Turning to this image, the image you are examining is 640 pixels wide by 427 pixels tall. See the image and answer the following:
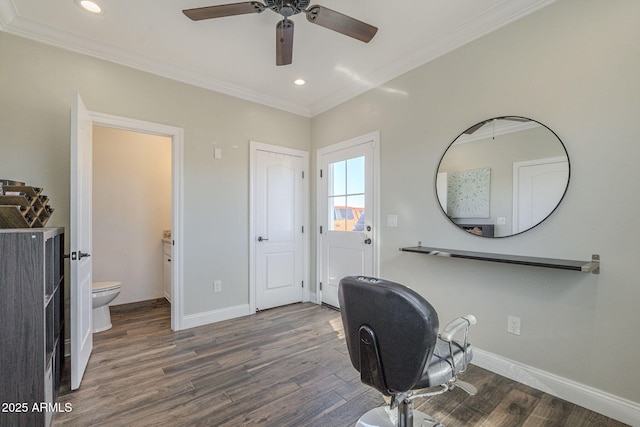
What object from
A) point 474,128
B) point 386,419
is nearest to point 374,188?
point 474,128

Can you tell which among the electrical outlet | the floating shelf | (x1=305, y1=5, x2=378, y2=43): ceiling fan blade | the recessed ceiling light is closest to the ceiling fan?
(x1=305, y1=5, x2=378, y2=43): ceiling fan blade

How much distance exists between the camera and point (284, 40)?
78.6 inches

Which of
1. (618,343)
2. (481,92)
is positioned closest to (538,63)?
(481,92)

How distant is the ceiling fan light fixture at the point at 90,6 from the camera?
2.07 meters

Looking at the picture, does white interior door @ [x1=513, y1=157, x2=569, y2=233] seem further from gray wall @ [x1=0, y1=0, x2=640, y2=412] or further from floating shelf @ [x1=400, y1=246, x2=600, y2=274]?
floating shelf @ [x1=400, y1=246, x2=600, y2=274]

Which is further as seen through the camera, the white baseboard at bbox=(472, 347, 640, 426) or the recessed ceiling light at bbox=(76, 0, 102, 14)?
the recessed ceiling light at bbox=(76, 0, 102, 14)

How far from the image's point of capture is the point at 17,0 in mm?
2062

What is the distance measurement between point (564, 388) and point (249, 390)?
2.06 meters

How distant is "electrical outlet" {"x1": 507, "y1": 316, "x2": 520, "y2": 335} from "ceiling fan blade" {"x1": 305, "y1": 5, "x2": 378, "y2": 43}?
2232 millimetres

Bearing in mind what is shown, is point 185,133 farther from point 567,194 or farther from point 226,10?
point 567,194

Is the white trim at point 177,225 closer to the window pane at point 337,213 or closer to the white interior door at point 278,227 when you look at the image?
the white interior door at point 278,227

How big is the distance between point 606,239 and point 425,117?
1578 millimetres

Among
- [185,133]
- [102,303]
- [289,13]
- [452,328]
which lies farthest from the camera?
[185,133]

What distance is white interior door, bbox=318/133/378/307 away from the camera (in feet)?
10.6
